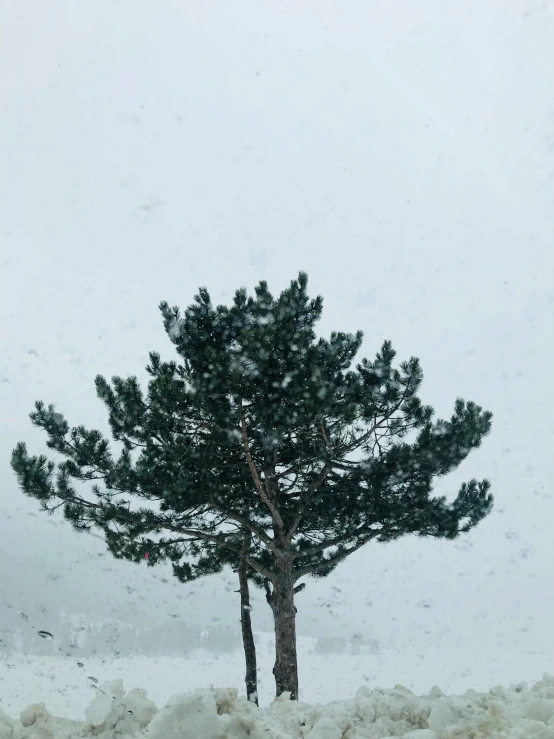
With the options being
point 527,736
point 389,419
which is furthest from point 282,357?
point 527,736

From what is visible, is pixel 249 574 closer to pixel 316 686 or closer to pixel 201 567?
pixel 201 567

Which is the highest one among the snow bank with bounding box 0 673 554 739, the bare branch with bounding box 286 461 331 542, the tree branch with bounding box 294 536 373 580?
the bare branch with bounding box 286 461 331 542

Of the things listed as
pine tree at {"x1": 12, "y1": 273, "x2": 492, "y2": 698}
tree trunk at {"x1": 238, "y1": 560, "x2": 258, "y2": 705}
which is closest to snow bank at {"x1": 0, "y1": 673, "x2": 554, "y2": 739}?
pine tree at {"x1": 12, "y1": 273, "x2": 492, "y2": 698}

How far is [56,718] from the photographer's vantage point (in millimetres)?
4535

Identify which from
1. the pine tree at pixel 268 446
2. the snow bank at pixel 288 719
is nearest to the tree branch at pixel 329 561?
the pine tree at pixel 268 446

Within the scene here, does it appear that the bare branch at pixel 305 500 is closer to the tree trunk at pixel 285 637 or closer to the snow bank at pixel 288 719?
the tree trunk at pixel 285 637

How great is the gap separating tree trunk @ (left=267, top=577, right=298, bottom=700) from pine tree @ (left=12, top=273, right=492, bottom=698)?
23mm

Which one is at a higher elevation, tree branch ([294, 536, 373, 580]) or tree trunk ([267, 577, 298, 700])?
tree branch ([294, 536, 373, 580])

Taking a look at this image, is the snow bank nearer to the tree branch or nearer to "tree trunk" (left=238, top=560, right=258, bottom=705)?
the tree branch

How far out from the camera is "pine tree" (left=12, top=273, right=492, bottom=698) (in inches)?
385

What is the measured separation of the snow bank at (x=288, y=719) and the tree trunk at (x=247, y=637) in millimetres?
7226

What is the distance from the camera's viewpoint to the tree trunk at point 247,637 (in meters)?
11.5

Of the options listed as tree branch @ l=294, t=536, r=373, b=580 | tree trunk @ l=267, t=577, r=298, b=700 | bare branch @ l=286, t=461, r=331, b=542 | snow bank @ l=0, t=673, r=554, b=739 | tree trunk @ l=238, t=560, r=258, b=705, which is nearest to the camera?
snow bank @ l=0, t=673, r=554, b=739

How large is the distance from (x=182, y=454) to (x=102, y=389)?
6.62 feet
